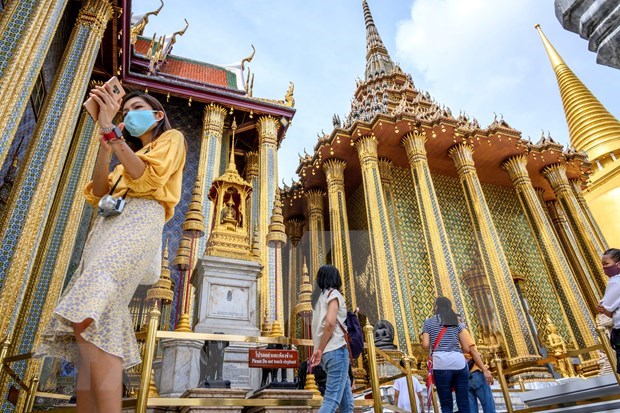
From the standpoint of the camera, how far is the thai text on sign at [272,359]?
2.59 meters

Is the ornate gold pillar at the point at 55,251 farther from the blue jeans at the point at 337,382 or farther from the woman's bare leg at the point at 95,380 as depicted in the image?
the woman's bare leg at the point at 95,380

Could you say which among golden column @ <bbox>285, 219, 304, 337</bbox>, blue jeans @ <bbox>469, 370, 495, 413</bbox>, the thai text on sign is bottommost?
blue jeans @ <bbox>469, 370, 495, 413</bbox>

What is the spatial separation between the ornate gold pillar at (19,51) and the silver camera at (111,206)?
3.15 m

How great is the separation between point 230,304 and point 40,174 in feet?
8.90

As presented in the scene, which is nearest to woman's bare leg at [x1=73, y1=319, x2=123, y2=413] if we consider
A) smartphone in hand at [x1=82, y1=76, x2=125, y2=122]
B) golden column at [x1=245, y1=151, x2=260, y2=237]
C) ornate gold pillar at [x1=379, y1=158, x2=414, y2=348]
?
smartphone in hand at [x1=82, y1=76, x2=125, y2=122]

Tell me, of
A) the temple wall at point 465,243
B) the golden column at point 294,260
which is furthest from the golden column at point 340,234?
the golden column at point 294,260

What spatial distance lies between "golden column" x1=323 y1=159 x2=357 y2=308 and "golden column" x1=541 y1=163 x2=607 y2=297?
25.2ft

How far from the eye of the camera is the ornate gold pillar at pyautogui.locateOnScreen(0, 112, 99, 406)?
4.75 meters

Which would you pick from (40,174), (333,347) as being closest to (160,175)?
(333,347)

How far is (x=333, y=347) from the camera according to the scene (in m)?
2.29

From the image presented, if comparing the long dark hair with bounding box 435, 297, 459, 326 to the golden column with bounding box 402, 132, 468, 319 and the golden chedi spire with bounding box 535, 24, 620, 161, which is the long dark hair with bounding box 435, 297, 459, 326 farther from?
the golden chedi spire with bounding box 535, 24, 620, 161

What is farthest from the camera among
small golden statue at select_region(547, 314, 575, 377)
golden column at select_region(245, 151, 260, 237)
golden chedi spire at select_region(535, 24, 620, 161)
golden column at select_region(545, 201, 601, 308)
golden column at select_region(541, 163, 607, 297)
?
golden chedi spire at select_region(535, 24, 620, 161)

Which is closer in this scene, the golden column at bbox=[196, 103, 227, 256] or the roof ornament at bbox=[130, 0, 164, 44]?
the golden column at bbox=[196, 103, 227, 256]

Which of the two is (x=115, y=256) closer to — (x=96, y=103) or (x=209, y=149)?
(x=96, y=103)
